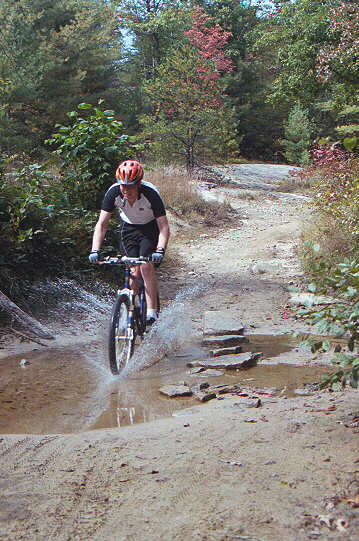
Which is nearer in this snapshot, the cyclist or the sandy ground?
the sandy ground

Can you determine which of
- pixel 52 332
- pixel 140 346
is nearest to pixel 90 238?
pixel 52 332

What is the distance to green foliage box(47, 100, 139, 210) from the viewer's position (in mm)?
8484

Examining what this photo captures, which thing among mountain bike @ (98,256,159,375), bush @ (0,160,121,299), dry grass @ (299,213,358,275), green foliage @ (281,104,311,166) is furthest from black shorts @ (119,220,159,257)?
green foliage @ (281,104,311,166)

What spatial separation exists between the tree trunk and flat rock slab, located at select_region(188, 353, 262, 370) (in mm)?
1933

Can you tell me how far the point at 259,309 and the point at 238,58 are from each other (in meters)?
26.0

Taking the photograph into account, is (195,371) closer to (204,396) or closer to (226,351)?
(226,351)

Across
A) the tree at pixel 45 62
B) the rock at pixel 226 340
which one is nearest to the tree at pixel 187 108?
the tree at pixel 45 62

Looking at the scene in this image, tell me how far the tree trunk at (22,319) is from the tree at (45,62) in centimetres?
1290

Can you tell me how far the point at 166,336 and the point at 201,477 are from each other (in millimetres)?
3691

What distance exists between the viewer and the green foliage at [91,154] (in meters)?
8.48

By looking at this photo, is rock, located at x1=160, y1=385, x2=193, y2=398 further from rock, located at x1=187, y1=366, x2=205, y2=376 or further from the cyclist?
the cyclist

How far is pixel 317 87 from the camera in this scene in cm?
1636

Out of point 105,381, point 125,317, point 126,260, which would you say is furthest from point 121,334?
point 126,260

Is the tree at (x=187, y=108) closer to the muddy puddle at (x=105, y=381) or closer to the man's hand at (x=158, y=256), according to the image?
the muddy puddle at (x=105, y=381)
